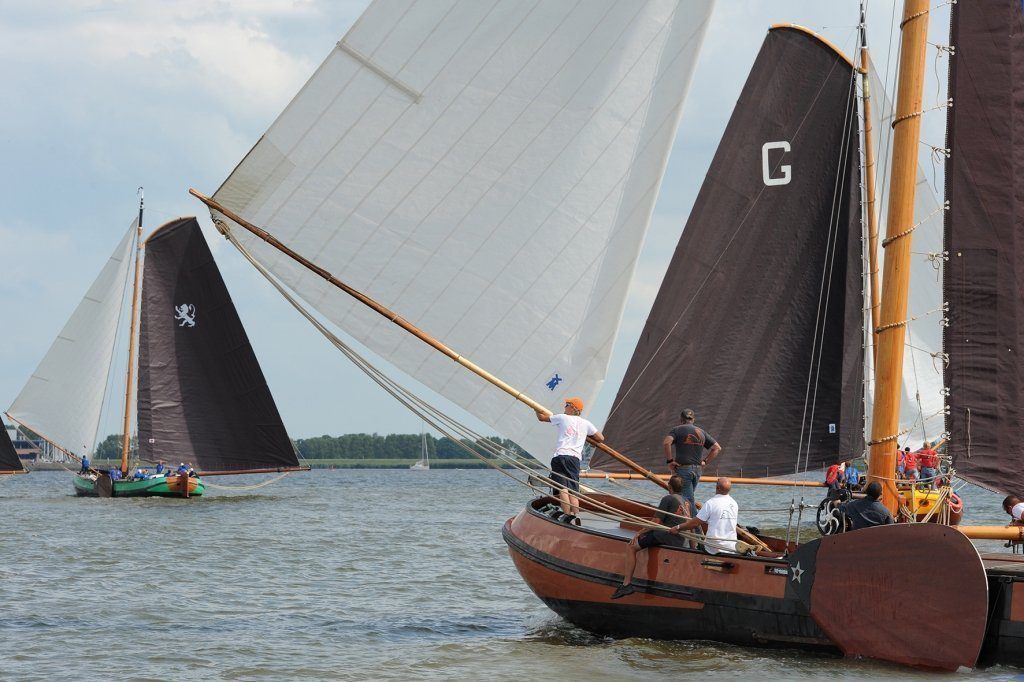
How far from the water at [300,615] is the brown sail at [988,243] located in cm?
242

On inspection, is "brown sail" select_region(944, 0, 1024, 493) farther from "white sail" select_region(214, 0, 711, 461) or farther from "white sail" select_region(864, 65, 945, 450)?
"white sail" select_region(864, 65, 945, 450)

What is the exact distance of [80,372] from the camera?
173ft

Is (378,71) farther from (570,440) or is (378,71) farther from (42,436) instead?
(42,436)

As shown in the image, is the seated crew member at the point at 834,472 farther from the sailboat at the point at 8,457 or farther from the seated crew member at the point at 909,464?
the sailboat at the point at 8,457

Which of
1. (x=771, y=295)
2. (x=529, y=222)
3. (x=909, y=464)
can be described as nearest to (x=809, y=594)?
(x=529, y=222)

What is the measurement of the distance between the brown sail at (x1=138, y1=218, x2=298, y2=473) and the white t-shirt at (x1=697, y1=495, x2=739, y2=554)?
37314 millimetres

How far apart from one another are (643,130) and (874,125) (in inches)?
423

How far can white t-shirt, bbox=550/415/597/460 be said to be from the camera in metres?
13.9

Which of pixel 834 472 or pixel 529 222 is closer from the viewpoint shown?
pixel 529 222

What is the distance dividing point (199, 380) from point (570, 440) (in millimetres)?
37281

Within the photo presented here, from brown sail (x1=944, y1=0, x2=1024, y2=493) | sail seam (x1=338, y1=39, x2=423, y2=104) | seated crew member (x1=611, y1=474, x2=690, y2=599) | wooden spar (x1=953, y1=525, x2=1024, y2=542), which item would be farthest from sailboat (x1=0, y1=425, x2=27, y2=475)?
brown sail (x1=944, y1=0, x2=1024, y2=493)

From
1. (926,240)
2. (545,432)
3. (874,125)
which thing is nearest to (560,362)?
(545,432)

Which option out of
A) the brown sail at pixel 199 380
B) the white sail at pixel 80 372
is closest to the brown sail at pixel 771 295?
the brown sail at pixel 199 380

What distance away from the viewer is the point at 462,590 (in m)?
21.8
